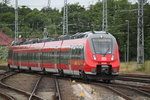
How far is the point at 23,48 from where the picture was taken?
143 ft

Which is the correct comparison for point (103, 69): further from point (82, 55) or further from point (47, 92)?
point (47, 92)

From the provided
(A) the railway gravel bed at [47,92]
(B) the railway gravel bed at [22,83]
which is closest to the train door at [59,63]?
(B) the railway gravel bed at [22,83]

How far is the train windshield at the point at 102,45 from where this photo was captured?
2419 cm

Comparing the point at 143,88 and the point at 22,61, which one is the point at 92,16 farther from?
the point at 143,88

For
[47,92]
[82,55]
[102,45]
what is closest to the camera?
[47,92]

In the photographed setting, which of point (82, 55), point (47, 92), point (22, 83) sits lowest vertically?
point (22, 83)

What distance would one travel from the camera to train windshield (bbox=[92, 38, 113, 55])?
24.2m

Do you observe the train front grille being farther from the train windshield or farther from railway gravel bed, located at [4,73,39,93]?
railway gravel bed, located at [4,73,39,93]

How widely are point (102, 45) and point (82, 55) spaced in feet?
4.66

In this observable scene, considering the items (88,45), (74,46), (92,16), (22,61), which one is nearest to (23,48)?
(22,61)

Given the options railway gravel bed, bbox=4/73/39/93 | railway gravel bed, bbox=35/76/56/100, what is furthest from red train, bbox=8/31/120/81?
railway gravel bed, bbox=35/76/56/100

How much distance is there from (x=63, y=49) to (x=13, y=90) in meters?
10.2

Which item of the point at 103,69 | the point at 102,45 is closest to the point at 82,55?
the point at 102,45

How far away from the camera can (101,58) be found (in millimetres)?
23875
